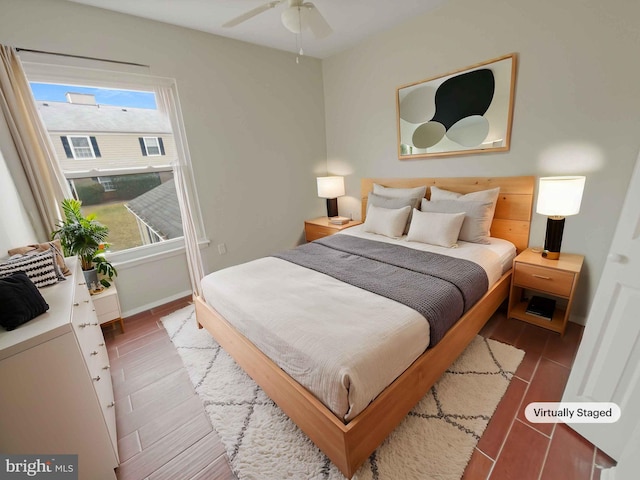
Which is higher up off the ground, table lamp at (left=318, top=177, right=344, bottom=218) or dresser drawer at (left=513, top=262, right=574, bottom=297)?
table lamp at (left=318, top=177, right=344, bottom=218)

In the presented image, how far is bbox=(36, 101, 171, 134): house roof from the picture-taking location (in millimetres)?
2283

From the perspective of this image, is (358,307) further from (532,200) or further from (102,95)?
(102,95)

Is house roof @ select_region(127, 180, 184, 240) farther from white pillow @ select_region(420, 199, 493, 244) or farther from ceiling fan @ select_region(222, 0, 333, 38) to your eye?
white pillow @ select_region(420, 199, 493, 244)

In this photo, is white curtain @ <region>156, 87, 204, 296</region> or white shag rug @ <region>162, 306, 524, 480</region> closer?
white shag rug @ <region>162, 306, 524, 480</region>

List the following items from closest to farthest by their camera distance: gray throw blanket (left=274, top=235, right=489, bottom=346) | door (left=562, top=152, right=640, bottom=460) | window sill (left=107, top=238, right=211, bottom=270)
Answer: door (left=562, top=152, right=640, bottom=460) < gray throw blanket (left=274, top=235, right=489, bottom=346) < window sill (left=107, top=238, right=211, bottom=270)

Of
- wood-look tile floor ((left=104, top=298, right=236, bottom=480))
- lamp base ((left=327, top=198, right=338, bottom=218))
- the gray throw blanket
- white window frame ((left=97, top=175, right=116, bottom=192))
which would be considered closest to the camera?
wood-look tile floor ((left=104, top=298, right=236, bottom=480))

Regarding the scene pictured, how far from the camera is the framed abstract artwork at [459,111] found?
93.0 inches

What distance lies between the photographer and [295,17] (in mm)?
1776

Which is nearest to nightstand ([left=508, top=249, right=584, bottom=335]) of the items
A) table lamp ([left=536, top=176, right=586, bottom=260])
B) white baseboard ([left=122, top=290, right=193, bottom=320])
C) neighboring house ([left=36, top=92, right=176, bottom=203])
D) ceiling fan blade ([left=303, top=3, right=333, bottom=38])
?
table lamp ([left=536, top=176, right=586, bottom=260])

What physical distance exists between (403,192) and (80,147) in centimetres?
314

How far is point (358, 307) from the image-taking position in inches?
61.7

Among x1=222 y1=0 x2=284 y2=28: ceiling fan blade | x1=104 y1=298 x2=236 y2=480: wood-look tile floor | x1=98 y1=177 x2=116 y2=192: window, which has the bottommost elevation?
x1=104 y1=298 x2=236 y2=480: wood-look tile floor

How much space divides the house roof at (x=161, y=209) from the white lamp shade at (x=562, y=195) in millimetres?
3370

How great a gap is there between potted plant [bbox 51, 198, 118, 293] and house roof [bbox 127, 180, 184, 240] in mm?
524
